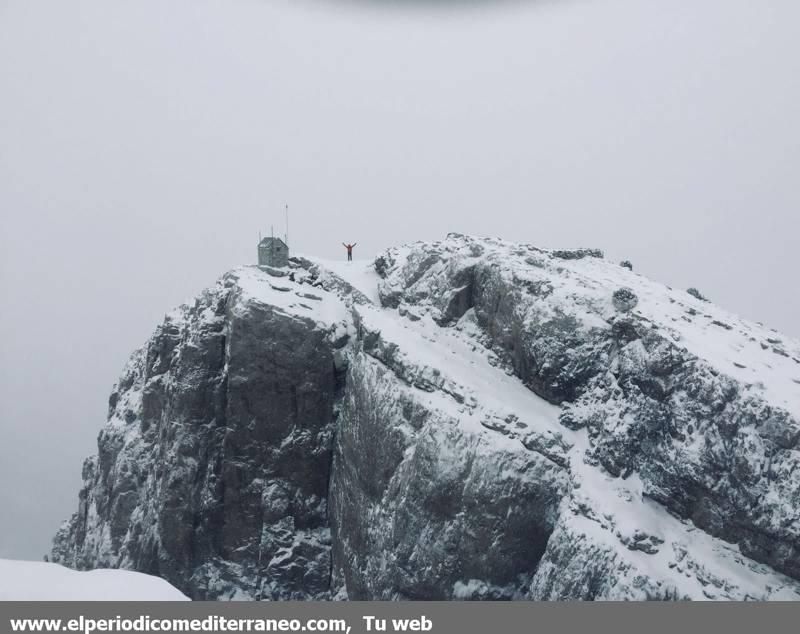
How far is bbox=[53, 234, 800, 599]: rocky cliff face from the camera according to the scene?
123 feet

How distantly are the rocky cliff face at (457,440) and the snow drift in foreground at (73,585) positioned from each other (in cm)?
2386

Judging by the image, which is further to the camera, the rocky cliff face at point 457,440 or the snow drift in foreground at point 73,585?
the rocky cliff face at point 457,440

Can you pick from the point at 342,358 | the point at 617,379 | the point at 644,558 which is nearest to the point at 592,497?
the point at 644,558

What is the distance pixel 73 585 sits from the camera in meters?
19.6

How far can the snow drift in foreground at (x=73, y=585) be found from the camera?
60.6ft

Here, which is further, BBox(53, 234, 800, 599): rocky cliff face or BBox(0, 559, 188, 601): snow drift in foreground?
BBox(53, 234, 800, 599): rocky cliff face

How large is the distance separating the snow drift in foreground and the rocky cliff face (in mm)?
23858

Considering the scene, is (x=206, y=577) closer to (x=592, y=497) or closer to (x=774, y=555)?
(x=592, y=497)

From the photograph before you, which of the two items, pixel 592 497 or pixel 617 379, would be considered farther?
pixel 617 379

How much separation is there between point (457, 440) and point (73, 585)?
26287 millimetres

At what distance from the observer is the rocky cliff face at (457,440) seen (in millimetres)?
37344

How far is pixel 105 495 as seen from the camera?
6462 cm

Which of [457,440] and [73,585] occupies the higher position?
[73,585]

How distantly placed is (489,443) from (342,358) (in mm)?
17552
